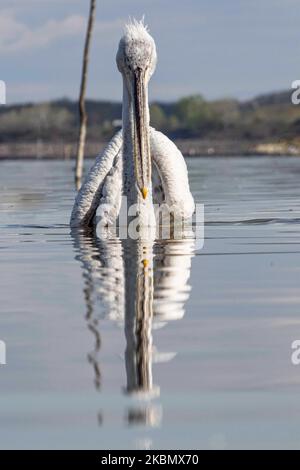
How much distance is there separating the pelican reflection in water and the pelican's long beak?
2.06ft

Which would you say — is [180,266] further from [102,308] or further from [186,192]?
[186,192]

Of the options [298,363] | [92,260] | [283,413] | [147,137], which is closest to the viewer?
[283,413]

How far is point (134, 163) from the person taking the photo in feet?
38.2

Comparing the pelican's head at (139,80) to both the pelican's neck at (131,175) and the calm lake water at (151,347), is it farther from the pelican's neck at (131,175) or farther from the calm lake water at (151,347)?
the calm lake water at (151,347)

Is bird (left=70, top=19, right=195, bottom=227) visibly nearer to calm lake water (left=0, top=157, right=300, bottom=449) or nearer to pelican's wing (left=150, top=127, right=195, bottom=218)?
pelican's wing (left=150, top=127, right=195, bottom=218)

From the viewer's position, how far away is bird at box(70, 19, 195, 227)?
38.3 feet

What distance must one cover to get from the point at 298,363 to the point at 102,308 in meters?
1.89

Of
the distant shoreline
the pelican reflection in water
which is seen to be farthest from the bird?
the distant shoreline

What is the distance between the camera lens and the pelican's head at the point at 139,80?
11617 mm

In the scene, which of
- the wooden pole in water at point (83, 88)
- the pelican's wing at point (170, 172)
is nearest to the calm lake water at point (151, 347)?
the pelican's wing at point (170, 172)

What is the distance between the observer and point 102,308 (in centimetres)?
737

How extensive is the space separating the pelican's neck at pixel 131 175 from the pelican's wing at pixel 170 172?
48.4 inches

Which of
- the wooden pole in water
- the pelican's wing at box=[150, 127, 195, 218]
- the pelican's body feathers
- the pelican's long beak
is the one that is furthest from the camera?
the wooden pole in water

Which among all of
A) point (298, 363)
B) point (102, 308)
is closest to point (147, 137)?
point (102, 308)
